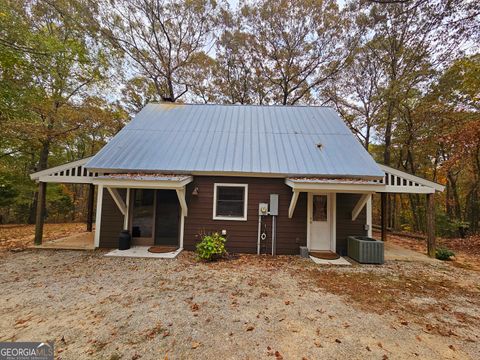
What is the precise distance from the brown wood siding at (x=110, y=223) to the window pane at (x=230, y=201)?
3271 mm

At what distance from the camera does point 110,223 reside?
280 inches

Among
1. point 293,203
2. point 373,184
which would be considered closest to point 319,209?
point 293,203

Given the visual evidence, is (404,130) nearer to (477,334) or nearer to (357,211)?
(357,211)

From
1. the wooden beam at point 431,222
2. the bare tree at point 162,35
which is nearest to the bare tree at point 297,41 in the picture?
the bare tree at point 162,35

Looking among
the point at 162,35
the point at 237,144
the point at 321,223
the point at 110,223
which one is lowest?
the point at 110,223

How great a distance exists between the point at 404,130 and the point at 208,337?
1485cm

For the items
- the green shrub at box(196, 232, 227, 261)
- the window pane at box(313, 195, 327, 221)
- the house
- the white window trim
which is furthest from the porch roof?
the green shrub at box(196, 232, 227, 261)

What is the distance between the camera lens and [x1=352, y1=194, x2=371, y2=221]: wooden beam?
635cm

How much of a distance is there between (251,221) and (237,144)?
2807 millimetres

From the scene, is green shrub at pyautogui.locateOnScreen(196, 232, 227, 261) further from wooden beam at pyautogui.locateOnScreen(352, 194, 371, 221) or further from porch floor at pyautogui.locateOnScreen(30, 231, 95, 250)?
wooden beam at pyautogui.locateOnScreen(352, 194, 371, 221)

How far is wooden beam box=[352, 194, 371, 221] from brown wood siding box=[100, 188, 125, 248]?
7.51m

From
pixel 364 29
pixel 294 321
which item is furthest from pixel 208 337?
pixel 364 29

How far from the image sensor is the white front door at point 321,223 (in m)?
7.02

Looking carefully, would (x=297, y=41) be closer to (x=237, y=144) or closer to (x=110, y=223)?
(x=237, y=144)
